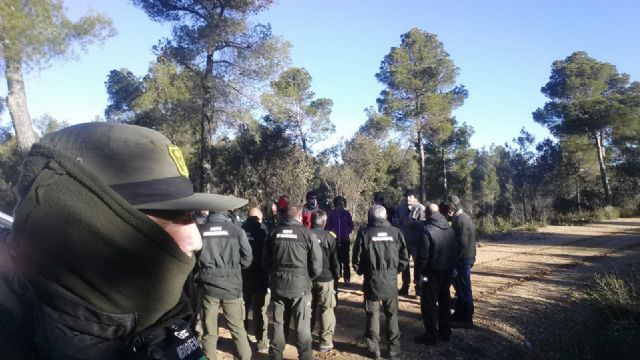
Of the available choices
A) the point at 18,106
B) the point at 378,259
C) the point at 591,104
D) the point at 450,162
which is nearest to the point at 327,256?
the point at 378,259

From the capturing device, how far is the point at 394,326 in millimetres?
5875

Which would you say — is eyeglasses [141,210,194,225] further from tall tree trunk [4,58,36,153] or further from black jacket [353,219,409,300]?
tall tree trunk [4,58,36,153]

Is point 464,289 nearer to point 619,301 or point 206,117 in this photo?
point 619,301

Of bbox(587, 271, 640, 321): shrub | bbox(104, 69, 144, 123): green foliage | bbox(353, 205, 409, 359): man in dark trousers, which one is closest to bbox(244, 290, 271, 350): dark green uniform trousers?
bbox(353, 205, 409, 359): man in dark trousers

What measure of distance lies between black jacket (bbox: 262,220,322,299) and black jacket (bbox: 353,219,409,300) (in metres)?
0.71

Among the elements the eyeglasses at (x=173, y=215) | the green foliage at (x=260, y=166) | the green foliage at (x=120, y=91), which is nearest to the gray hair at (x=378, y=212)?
the eyeglasses at (x=173, y=215)

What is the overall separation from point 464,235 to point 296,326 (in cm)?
302

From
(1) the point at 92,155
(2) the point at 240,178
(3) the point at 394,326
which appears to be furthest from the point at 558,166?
(1) the point at 92,155

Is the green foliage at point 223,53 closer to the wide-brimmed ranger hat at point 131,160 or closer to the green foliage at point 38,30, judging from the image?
the green foliage at point 38,30

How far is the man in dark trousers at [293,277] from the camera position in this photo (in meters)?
5.50

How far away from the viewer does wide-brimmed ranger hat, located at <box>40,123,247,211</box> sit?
1000 mm

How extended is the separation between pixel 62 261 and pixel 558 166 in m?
41.4

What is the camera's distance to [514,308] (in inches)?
302

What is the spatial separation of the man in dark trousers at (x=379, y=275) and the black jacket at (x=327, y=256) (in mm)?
492
